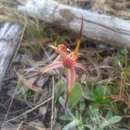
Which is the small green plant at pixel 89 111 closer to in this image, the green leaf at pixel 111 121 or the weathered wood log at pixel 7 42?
the green leaf at pixel 111 121

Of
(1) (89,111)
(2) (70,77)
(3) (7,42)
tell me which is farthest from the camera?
(3) (7,42)

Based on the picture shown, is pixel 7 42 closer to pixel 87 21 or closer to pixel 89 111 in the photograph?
pixel 87 21

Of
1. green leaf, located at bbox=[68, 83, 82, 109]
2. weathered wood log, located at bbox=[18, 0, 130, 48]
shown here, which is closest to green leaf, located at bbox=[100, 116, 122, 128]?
green leaf, located at bbox=[68, 83, 82, 109]

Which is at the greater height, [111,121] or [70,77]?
[70,77]

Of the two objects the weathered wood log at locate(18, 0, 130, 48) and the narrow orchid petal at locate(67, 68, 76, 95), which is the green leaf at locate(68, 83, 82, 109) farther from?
the weathered wood log at locate(18, 0, 130, 48)

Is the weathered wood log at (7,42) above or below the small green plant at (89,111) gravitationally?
above

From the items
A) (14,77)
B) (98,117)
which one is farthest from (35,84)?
(98,117)

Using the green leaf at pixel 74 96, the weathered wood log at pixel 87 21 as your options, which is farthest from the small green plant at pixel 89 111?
the weathered wood log at pixel 87 21

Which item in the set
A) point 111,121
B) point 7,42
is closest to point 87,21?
point 7,42
